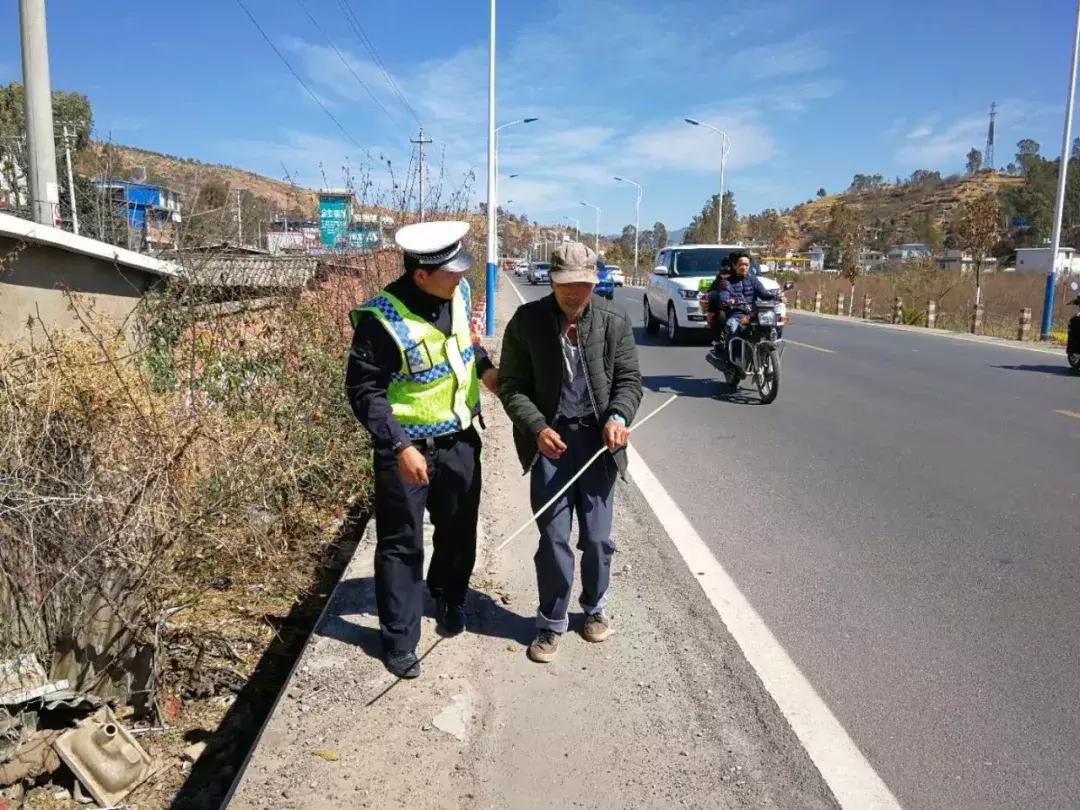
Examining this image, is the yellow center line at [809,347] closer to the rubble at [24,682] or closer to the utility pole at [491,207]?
the utility pole at [491,207]

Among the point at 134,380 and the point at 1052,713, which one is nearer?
the point at 1052,713

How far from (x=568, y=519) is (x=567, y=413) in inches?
17.7

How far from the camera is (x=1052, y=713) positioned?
3.22m

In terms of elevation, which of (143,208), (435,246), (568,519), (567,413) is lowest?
(568,519)

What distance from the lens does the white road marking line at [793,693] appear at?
108 inches

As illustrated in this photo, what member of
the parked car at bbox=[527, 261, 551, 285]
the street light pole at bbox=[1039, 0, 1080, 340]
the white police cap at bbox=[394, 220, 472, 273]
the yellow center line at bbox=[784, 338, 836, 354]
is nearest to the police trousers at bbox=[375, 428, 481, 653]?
the white police cap at bbox=[394, 220, 472, 273]

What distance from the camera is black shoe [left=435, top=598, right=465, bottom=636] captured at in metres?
3.76

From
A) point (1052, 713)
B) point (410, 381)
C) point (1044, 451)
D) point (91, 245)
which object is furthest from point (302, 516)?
point (1044, 451)

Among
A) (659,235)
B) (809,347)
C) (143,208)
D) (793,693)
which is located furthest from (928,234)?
(793,693)

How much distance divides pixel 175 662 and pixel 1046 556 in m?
4.62

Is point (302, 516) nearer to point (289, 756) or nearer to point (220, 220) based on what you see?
point (289, 756)

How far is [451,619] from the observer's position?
12.3 ft

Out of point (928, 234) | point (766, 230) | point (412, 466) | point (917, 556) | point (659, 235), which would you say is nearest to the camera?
point (412, 466)

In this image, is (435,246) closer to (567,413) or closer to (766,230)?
(567,413)
